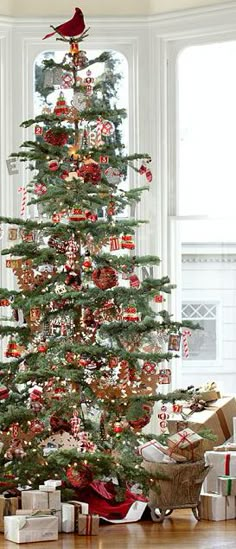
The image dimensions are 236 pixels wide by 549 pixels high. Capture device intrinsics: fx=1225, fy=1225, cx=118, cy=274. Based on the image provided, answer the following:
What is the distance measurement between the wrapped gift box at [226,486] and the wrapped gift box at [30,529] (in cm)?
90

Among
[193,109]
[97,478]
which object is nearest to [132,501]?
[97,478]

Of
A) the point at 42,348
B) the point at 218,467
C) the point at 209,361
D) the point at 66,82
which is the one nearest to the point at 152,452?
the point at 218,467

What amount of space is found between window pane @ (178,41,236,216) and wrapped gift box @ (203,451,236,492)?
65.9 inches

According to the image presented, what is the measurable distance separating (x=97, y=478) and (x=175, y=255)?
1791 millimetres

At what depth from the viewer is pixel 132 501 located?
20.2 feet

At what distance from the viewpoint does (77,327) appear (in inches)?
248

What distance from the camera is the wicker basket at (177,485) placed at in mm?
5980

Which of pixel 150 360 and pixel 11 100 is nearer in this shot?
pixel 150 360

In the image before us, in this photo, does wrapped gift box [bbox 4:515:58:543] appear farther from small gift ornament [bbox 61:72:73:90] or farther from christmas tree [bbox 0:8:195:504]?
small gift ornament [bbox 61:72:73:90]

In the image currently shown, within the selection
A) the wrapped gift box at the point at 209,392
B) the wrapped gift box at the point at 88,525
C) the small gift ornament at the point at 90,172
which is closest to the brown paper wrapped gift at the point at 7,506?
the wrapped gift box at the point at 88,525

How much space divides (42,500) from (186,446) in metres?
0.76

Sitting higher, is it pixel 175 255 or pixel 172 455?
pixel 175 255

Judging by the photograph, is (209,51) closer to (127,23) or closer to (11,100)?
(127,23)

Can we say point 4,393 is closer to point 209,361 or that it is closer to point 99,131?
point 99,131
